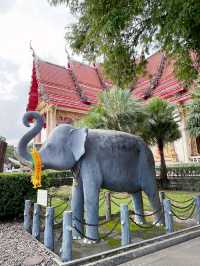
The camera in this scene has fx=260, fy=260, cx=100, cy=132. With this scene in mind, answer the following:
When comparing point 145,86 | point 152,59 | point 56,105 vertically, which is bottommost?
point 56,105

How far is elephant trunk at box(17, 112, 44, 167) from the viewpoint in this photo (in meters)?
4.61

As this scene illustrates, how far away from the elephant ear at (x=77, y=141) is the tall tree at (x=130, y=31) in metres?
2.17

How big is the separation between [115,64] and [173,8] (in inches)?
106

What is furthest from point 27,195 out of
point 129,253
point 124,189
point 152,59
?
point 152,59

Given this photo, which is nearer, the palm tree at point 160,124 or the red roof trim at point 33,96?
the palm tree at point 160,124

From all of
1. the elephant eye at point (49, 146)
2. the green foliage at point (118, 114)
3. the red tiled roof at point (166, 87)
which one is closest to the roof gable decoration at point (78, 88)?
the red tiled roof at point (166, 87)

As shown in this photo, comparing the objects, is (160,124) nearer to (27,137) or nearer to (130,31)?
(130,31)

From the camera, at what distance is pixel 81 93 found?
2581 centimetres

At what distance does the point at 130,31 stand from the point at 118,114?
7.22m

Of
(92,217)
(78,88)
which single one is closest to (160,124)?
(92,217)

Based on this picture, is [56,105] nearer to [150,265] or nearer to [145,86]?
[145,86]

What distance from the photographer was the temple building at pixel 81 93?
19.6m

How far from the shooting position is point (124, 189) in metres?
5.33

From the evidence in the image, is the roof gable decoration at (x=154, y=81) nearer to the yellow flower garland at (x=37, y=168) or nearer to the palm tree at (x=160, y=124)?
the palm tree at (x=160, y=124)
